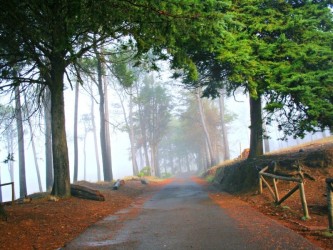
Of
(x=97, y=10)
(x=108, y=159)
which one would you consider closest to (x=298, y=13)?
(x=97, y=10)

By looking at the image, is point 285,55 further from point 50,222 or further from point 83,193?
point 50,222

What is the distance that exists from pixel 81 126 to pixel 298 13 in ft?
177

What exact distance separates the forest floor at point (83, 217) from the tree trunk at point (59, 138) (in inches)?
26.8

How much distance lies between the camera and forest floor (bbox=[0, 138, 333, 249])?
6952 millimetres

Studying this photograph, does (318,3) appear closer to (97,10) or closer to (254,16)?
(254,16)

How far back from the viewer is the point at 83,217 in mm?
10055

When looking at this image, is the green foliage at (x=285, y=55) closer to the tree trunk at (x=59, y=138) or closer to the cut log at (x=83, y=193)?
the tree trunk at (x=59, y=138)

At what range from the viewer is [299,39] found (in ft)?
42.7

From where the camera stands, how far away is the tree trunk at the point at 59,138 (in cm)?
1271

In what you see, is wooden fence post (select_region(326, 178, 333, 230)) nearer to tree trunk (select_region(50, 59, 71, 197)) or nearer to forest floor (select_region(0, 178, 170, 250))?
forest floor (select_region(0, 178, 170, 250))

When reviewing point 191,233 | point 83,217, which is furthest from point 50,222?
point 191,233

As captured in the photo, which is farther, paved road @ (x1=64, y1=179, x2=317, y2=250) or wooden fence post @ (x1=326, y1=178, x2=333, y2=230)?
wooden fence post @ (x1=326, y1=178, x2=333, y2=230)

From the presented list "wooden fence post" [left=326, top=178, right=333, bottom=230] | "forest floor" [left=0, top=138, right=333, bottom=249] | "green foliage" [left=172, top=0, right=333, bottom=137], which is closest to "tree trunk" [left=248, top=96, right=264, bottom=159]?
"green foliage" [left=172, top=0, right=333, bottom=137]

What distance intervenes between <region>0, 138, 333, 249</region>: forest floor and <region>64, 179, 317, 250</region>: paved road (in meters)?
0.46
